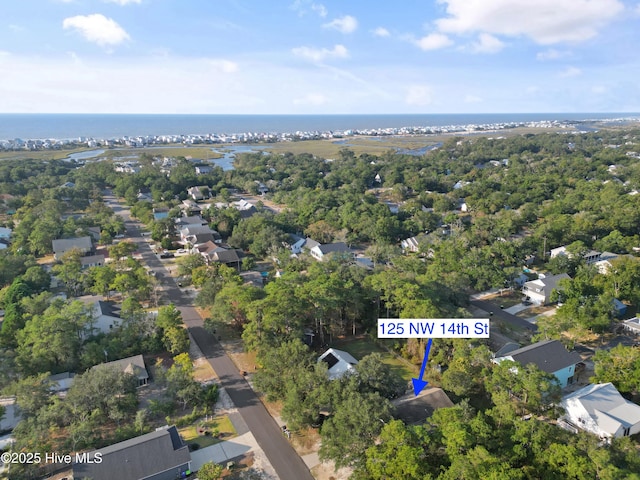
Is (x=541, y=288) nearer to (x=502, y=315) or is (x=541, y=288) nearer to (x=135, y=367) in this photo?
(x=502, y=315)

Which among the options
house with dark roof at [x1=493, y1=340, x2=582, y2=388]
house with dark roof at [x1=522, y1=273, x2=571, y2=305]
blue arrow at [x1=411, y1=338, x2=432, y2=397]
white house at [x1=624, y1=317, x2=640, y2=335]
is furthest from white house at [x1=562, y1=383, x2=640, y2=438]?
house with dark roof at [x1=522, y1=273, x2=571, y2=305]

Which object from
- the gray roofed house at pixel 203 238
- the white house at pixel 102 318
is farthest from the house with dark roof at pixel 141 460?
the gray roofed house at pixel 203 238

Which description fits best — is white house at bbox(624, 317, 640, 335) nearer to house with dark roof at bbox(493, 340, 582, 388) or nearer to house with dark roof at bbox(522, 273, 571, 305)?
house with dark roof at bbox(522, 273, 571, 305)

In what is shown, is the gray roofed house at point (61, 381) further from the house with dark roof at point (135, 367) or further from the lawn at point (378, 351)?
the lawn at point (378, 351)

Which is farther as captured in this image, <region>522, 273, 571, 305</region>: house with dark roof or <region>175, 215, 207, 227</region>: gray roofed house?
<region>175, 215, 207, 227</region>: gray roofed house

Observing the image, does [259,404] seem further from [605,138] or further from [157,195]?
[605,138]

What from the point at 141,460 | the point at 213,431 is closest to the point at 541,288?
the point at 213,431

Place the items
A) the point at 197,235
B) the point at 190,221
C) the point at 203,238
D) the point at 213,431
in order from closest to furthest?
1. the point at 213,431
2. the point at 203,238
3. the point at 197,235
4. the point at 190,221
